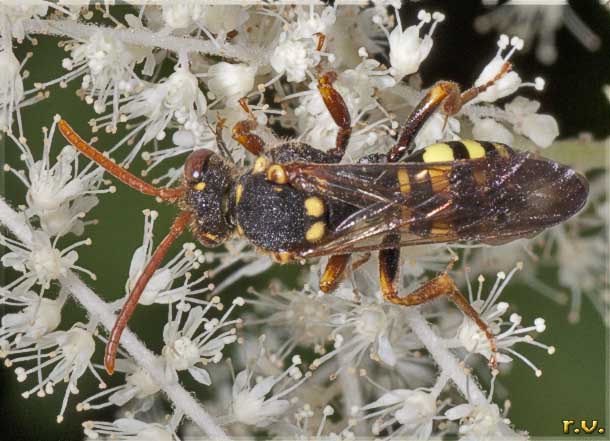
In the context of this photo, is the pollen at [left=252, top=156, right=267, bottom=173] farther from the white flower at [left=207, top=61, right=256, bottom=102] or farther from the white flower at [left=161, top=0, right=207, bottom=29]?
the white flower at [left=161, top=0, right=207, bottom=29]

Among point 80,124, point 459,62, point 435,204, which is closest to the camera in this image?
point 435,204

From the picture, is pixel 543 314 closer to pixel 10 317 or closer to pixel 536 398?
pixel 536 398

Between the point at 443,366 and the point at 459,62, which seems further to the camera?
the point at 459,62

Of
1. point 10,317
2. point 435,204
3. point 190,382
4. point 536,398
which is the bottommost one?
point 536,398

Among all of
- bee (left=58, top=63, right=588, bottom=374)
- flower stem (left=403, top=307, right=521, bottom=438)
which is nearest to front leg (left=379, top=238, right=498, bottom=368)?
bee (left=58, top=63, right=588, bottom=374)

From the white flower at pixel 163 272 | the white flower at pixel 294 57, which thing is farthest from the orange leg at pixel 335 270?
the white flower at pixel 294 57

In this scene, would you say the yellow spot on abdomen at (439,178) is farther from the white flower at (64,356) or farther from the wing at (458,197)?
the white flower at (64,356)

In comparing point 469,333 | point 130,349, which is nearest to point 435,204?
point 469,333
